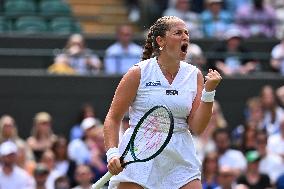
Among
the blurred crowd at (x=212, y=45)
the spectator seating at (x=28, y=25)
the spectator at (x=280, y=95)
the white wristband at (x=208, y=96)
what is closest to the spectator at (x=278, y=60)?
the blurred crowd at (x=212, y=45)

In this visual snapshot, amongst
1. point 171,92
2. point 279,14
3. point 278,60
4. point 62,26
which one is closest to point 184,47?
point 171,92

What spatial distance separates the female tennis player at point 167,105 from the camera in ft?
25.3

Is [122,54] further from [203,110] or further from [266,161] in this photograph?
[203,110]

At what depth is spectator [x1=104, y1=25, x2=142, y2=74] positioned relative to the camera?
51.3 feet

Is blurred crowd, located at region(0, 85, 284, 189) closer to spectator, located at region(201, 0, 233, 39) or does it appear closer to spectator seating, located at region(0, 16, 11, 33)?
spectator seating, located at region(0, 16, 11, 33)

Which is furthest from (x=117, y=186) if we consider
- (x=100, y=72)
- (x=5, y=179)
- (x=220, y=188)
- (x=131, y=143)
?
(x=100, y=72)

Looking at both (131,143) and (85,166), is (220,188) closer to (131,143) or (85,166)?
(85,166)

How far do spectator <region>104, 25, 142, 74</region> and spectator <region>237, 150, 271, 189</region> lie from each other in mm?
2987

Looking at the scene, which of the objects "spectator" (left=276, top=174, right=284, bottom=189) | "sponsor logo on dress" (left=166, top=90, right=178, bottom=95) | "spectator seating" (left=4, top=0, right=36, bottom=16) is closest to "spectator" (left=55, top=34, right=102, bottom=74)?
"spectator seating" (left=4, top=0, right=36, bottom=16)

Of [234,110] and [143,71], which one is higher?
[143,71]

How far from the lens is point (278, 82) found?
53.4 ft

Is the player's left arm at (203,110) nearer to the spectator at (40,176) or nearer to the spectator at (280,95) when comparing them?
the spectator at (40,176)

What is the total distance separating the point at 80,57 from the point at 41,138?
1.84 m

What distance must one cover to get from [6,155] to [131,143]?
18.0 ft
